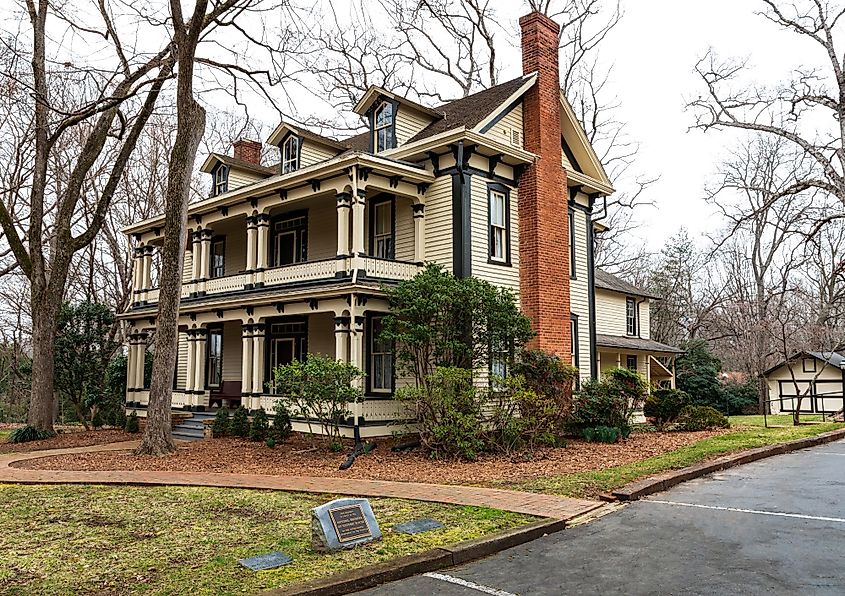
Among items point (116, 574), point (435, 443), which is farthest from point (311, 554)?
point (435, 443)

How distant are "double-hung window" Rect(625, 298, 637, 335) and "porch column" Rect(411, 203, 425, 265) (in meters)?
13.2

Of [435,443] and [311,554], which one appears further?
[435,443]

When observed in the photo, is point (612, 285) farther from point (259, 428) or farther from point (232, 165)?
point (259, 428)

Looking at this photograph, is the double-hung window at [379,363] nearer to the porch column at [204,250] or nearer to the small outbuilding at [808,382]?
the porch column at [204,250]

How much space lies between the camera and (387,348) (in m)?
18.3

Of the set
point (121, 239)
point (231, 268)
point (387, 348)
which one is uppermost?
point (121, 239)

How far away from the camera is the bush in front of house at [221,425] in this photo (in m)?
18.9

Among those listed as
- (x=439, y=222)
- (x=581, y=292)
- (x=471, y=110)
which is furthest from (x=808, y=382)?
(x=439, y=222)

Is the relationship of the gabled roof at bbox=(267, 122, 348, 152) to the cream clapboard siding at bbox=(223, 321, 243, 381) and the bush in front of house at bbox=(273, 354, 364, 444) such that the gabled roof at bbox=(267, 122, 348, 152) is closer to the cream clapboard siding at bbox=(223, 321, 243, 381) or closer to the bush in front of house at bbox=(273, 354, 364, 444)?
the cream clapboard siding at bbox=(223, 321, 243, 381)

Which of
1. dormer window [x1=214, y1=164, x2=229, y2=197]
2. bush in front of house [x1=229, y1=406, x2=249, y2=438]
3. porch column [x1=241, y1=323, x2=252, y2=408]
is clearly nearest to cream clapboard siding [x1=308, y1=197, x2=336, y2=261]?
porch column [x1=241, y1=323, x2=252, y2=408]

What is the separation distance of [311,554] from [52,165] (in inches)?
1084

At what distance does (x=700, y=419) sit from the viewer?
68.2 ft

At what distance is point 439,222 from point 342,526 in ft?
39.2

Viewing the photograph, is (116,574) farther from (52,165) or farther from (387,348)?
(52,165)
